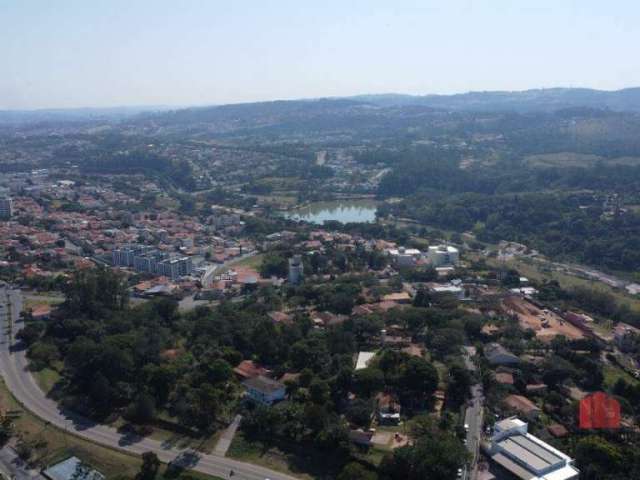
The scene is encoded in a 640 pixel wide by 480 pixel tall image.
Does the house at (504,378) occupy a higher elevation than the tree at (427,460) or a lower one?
lower

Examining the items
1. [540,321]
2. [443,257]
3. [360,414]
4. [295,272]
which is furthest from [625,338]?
[295,272]

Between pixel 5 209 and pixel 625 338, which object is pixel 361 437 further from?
pixel 5 209

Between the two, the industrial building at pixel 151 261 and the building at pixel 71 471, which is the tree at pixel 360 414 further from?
the industrial building at pixel 151 261

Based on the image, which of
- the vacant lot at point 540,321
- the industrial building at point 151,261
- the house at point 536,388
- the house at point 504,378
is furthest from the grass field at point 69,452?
the industrial building at point 151,261

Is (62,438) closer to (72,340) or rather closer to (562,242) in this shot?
(72,340)

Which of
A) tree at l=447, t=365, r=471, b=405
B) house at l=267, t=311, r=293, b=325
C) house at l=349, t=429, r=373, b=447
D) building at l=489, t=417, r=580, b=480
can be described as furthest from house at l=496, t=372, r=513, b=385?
house at l=267, t=311, r=293, b=325

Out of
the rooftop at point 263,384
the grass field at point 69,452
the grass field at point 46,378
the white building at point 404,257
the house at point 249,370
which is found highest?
the rooftop at point 263,384

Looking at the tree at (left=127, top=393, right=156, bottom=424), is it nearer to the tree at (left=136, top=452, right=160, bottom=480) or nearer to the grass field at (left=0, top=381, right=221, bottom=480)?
the grass field at (left=0, top=381, right=221, bottom=480)
